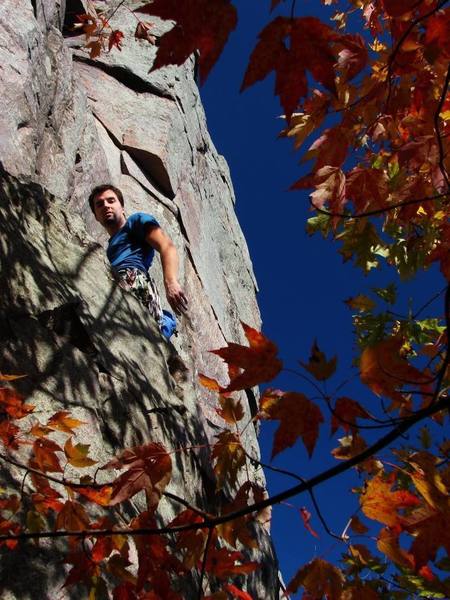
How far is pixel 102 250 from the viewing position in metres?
4.34

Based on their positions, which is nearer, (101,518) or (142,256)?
(101,518)

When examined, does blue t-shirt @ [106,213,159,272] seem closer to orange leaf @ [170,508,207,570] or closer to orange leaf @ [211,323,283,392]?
orange leaf @ [170,508,207,570]

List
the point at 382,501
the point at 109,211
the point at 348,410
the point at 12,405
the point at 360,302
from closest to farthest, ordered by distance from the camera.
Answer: the point at 348,410
the point at 382,501
the point at 12,405
the point at 360,302
the point at 109,211

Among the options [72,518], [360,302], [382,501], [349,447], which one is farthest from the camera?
[360,302]

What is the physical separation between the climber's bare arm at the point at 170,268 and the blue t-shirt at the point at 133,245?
109 millimetres

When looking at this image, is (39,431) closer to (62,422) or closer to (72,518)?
(62,422)

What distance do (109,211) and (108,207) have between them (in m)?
0.04

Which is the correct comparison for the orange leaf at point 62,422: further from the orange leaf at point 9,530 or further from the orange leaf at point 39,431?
the orange leaf at point 9,530

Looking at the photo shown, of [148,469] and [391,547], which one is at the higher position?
[391,547]

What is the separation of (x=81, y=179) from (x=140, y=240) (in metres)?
3.17

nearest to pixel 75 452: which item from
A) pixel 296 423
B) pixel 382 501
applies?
pixel 296 423

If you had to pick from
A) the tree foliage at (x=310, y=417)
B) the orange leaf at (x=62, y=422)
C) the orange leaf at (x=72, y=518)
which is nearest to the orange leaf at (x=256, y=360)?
the tree foliage at (x=310, y=417)

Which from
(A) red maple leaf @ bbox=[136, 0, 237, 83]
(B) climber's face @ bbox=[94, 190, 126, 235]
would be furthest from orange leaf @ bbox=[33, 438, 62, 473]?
(B) climber's face @ bbox=[94, 190, 126, 235]

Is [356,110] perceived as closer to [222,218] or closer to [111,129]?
[111,129]
